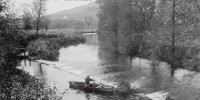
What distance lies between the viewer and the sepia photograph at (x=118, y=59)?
26.1 meters

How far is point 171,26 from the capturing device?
45.5m

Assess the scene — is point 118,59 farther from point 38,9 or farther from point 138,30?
point 38,9

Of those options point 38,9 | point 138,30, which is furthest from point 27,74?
point 38,9

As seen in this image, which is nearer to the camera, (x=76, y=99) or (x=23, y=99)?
(x=23, y=99)

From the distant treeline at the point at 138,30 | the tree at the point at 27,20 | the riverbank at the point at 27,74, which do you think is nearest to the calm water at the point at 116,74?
the distant treeline at the point at 138,30

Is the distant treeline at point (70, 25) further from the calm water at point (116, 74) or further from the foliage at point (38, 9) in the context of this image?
the calm water at point (116, 74)

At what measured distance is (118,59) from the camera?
2271 inches

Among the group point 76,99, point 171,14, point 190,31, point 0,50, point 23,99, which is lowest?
point 76,99

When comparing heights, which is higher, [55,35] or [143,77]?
[55,35]

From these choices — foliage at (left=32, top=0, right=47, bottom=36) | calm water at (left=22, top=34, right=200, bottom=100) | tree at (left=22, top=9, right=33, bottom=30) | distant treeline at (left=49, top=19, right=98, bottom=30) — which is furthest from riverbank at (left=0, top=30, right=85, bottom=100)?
distant treeline at (left=49, top=19, right=98, bottom=30)

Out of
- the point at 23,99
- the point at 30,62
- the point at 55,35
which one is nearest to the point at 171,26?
the point at 30,62

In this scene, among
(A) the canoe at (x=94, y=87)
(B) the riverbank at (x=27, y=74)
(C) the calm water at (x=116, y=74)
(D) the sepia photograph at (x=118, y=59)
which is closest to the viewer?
(B) the riverbank at (x=27, y=74)

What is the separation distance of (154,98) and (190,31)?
9131 millimetres

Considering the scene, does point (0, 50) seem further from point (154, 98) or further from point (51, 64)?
point (51, 64)
